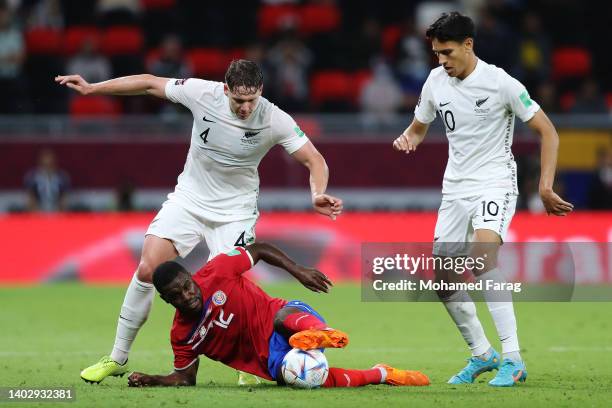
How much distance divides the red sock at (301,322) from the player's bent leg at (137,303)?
1.10 m

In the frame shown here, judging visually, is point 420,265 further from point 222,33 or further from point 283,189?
point 222,33

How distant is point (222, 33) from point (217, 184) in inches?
444

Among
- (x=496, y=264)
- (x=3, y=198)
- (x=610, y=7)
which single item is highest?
(x=610, y=7)

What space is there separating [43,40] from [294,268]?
12.4m

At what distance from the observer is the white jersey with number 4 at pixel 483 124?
8.32 meters

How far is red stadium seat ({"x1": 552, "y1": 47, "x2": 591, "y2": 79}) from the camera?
19797 millimetres

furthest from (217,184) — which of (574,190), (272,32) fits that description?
(272,32)

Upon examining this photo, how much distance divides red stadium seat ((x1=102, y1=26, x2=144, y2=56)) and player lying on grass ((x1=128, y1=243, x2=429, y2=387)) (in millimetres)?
11664

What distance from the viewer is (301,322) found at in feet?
25.5

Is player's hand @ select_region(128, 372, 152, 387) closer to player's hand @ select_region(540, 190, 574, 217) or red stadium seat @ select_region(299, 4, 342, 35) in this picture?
player's hand @ select_region(540, 190, 574, 217)

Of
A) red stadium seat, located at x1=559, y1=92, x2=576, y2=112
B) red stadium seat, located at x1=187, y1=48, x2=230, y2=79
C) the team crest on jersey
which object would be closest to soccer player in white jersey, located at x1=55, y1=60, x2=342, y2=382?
the team crest on jersey

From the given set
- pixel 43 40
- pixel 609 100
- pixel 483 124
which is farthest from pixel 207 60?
pixel 483 124

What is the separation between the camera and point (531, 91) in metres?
18.2

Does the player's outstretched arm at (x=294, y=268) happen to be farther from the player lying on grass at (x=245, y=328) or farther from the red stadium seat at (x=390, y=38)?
the red stadium seat at (x=390, y=38)
